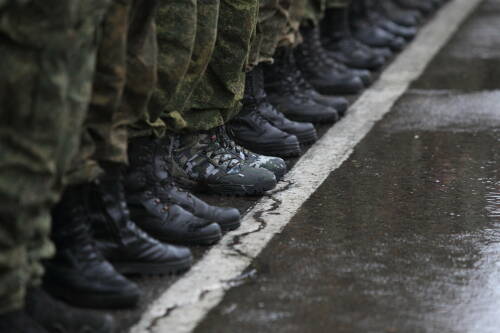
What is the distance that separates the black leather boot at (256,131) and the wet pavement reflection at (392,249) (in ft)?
0.92

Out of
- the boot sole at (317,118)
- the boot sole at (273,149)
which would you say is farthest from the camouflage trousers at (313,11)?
the boot sole at (273,149)

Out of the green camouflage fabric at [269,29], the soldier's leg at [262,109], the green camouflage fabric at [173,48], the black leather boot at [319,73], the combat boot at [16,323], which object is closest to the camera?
the combat boot at [16,323]

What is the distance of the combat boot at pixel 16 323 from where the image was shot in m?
2.88

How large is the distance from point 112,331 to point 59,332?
141 mm

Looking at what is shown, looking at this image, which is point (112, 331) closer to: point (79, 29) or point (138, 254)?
point (138, 254)

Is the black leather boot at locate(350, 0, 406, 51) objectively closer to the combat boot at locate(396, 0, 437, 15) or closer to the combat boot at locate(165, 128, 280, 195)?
the combat boot at locate(396, 0, 437, 15)

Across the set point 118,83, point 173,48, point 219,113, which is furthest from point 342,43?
point 118,83

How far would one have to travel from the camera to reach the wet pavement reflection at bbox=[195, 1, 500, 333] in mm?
3232

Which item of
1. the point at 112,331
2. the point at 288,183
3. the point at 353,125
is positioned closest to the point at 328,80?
the point at 353,125

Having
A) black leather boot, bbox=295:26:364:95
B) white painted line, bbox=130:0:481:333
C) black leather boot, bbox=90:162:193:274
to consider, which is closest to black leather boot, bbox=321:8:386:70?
white painted line, bbox=130:0:481:333

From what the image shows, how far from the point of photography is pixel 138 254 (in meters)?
3.49

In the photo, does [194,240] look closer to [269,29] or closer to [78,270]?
[78,270]

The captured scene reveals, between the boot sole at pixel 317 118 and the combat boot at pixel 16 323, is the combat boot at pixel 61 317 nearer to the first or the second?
the combat boot at pixel 16 323

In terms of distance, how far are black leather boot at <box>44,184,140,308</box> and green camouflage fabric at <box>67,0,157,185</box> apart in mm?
139
